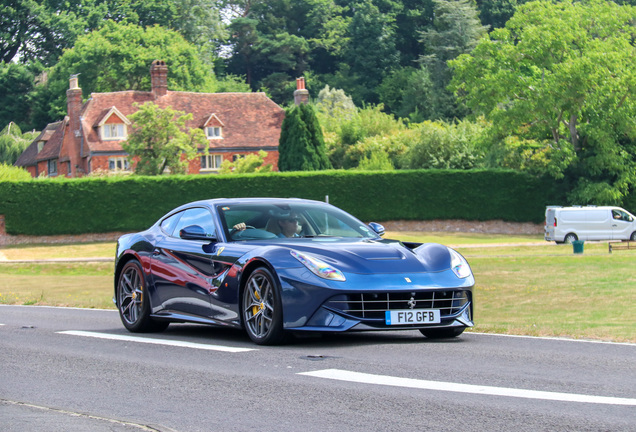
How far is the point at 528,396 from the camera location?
20.9 ft

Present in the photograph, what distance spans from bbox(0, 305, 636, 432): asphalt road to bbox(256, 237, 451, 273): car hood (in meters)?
0.73

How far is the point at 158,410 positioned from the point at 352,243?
376cm

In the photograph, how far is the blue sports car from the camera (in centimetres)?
893

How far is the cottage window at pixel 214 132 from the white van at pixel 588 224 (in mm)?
36264

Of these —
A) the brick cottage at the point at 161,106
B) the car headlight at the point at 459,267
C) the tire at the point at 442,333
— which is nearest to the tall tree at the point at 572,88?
the brick cottage at the point at 161,106

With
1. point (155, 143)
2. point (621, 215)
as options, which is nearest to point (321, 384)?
point (621, 215)

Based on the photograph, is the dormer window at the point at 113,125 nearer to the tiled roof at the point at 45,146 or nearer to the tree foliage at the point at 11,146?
the tiled roof at the point at 45,146

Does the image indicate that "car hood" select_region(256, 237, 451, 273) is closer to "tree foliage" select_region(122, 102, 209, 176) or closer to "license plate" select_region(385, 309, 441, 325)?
"license plate" select_region(385, 309, 441, 325)

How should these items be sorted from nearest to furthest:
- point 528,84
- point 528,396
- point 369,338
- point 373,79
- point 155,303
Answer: point 528,396 < point 369,338 < point 155,303 < point 528,84 < point 373,79

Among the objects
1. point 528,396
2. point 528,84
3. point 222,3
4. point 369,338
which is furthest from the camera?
point 222,3

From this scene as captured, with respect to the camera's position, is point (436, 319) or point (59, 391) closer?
point (59, 391)

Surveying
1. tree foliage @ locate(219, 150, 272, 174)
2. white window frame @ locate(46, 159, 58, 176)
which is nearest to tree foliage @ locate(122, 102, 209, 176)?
tree foliage @ locate(219, 150, 272, 174)

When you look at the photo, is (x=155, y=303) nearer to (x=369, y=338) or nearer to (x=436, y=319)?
(x=369, y=338)

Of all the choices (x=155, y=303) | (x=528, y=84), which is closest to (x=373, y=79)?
(x=528, y=84)
